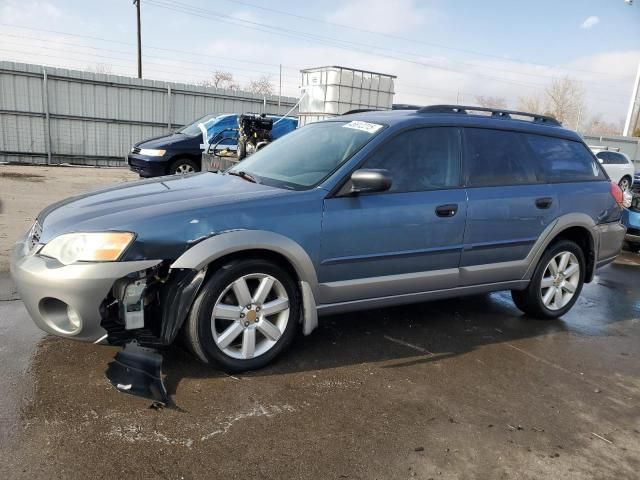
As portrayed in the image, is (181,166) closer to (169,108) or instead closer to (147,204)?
(169,108)

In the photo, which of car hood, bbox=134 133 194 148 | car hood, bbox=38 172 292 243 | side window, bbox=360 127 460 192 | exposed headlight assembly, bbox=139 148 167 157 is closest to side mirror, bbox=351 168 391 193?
side window, bbox=360 127 460 192

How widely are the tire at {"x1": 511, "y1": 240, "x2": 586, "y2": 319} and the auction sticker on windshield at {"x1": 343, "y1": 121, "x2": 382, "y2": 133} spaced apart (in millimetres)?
1949

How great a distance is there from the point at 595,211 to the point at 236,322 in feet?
11.4

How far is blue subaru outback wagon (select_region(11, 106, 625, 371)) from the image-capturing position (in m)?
2.98

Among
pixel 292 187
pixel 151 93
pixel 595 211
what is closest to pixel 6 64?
pixel 151 93

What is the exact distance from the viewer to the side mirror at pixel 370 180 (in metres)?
3.37

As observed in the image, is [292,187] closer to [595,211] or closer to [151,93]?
[595,211]

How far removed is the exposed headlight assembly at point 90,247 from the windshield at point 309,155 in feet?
3.77

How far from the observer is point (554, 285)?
4742 millimetres

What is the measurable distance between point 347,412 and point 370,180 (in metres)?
1.44

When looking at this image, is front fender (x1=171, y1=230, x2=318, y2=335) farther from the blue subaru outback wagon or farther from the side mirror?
the side mirror

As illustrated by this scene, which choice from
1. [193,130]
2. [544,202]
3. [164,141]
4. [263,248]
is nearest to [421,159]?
[544,202]

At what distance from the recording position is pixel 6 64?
50.5 feet

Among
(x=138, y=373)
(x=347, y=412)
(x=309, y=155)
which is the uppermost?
(x=309, y=155)
